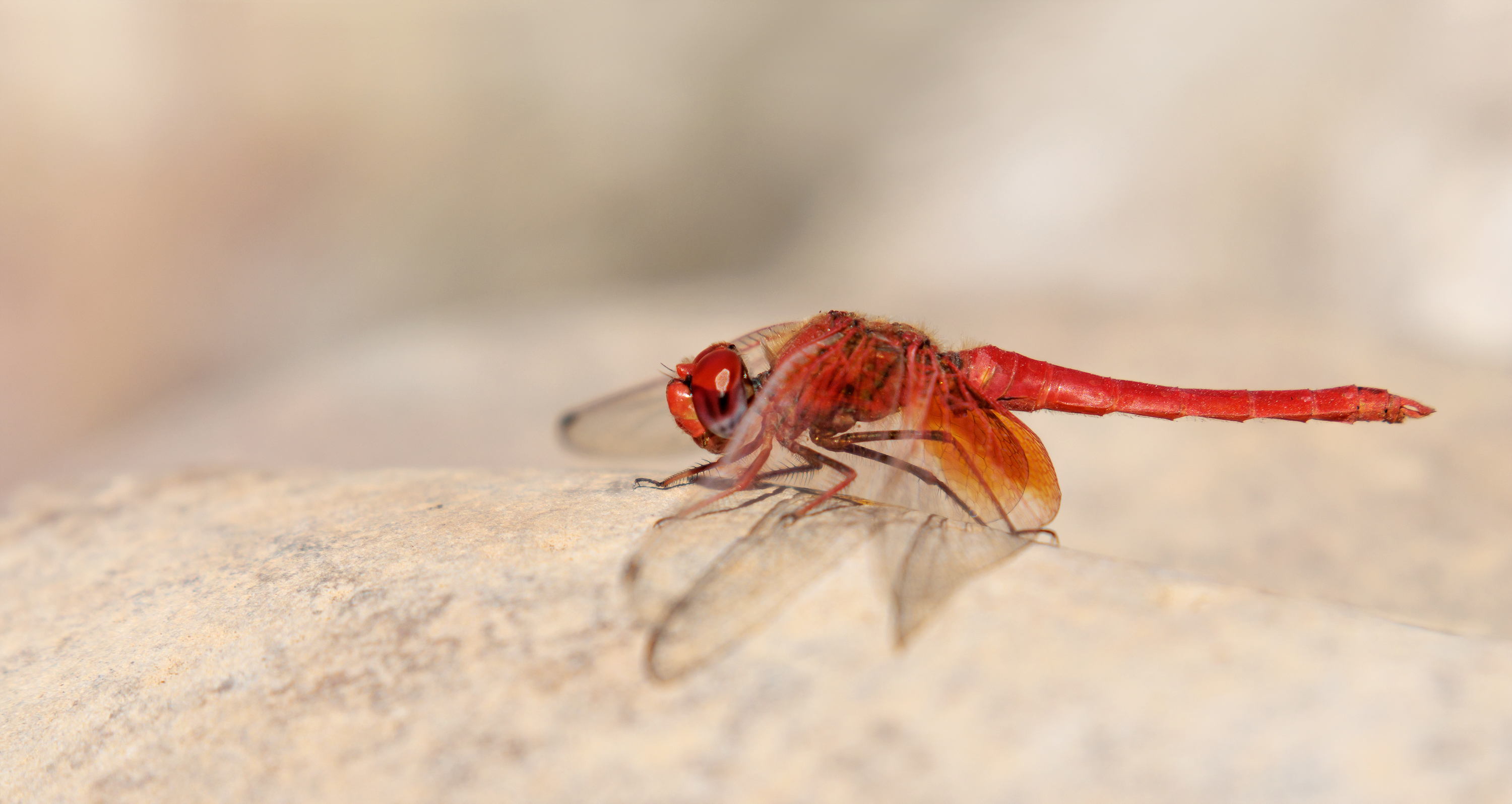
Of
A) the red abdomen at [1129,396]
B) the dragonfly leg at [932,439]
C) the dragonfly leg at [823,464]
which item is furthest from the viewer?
the red abdomen at [1129,396]

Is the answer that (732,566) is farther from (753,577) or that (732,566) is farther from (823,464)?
(823,464)

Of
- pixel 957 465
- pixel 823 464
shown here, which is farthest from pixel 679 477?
pixel 957 465

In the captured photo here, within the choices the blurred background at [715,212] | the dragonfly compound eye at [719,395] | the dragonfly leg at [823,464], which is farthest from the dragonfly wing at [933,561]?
the blurred background at [715,212]

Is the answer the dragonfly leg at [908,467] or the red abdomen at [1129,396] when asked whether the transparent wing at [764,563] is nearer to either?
the dragonfly leg at [908,467]

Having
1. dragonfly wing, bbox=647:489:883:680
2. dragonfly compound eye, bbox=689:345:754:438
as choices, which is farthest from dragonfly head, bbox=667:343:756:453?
dragonfly wing, bbox=647:489:883:680

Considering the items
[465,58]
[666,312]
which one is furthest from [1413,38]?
[465,58]

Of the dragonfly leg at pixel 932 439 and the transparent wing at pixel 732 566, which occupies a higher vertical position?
the dragonfly leg at pixel 932 439

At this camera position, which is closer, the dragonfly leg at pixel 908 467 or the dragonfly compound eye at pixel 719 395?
the dragonfly leg at pixel 908 467
